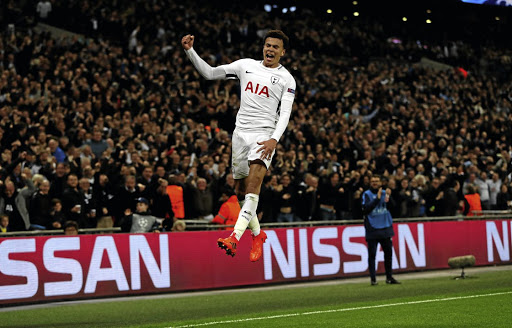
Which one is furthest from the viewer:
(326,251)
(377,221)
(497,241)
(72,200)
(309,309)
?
(497,241)

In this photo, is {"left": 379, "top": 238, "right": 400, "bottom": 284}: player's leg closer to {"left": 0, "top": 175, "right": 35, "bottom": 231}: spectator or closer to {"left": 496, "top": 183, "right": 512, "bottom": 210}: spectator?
{"left": 0, "top": 175, "right": 35, "bottom": 231}: spectator

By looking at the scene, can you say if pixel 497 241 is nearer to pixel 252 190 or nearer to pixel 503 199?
pixel 503 199

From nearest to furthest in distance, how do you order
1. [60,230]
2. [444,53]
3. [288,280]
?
[60,230]
[288,280]
[444,53]

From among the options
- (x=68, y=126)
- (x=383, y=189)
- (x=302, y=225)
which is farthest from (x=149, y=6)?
(x=383, y=189)

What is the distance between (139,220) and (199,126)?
5.42 metres

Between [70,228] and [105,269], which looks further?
[105,269]

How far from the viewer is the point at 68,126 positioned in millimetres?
18594

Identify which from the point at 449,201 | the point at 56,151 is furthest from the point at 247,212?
the point at 449,201

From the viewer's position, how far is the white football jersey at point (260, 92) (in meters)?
9.09

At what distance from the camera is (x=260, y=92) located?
9086 mm

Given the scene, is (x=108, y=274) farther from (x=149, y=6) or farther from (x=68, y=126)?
(x=149, y=6)

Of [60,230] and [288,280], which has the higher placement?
[60,230]

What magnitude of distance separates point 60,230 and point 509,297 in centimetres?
792

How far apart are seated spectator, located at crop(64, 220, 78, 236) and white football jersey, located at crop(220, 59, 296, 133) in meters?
6.55
